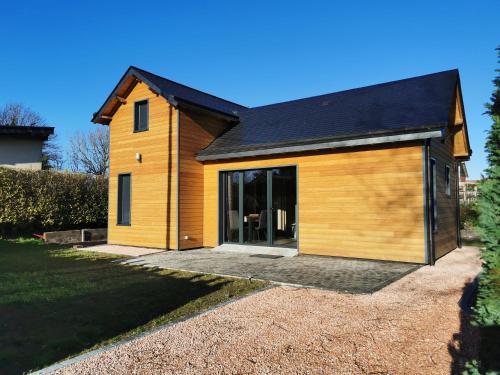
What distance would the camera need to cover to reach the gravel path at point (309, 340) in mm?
3043

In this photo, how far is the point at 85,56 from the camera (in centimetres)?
1639

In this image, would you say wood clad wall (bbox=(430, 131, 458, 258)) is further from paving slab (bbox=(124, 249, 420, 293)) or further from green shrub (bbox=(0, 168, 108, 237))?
green shrub (bbox=(0, 168, 108, 237))

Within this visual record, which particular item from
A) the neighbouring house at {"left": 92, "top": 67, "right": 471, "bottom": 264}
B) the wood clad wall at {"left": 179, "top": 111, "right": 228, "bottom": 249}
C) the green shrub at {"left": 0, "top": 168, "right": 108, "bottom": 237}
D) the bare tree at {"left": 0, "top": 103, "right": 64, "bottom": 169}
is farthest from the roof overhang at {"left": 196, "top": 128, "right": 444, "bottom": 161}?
the bare tree at {"left": 0, "top": 103, "right": 64, "bottom": 169}

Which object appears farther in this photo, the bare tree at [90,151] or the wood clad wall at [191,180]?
the bare tree at [90,151]

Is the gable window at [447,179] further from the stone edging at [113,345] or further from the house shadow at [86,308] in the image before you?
the stone edging at [113,345]

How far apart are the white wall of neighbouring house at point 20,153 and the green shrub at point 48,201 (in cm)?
564

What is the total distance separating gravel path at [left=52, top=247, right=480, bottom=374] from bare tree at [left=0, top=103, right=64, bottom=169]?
39.9 meters

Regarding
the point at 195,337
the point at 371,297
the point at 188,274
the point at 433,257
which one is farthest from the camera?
the point at 433,257

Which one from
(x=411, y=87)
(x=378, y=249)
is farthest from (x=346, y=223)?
(x=411, y=87)

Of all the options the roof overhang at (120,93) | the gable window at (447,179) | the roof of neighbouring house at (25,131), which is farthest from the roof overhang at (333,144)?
the roof of neighbouring house at (25,131)

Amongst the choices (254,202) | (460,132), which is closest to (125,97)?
(254,202)

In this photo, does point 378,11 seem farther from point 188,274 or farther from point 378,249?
point 188,274

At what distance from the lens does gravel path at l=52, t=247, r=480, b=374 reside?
3043 mm

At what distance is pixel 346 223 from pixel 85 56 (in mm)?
14479
